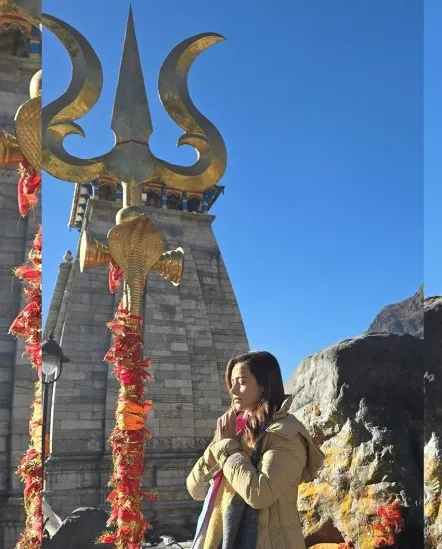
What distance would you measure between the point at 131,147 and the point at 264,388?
4.11 feet

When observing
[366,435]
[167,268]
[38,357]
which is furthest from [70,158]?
[366,435]

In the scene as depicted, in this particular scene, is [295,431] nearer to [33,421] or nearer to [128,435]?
[128,435]

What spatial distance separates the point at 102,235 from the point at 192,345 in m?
0.63

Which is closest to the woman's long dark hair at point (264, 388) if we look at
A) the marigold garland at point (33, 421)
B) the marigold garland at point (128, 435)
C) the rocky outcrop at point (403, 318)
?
the marigold garland at point (128, 435)

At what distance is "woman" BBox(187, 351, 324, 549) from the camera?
2012 millimetres

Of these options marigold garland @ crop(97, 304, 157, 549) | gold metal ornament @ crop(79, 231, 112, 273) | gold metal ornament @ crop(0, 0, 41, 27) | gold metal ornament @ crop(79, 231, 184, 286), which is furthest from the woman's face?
gold metal ornament @ crop(0, 0, 41, 27)

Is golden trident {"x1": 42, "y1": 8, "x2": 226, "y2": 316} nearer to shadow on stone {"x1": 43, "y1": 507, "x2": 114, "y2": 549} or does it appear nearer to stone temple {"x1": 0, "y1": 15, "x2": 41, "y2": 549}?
stone temple {"x1": 0, "y1": 15, "x2": 41, "y2": 549}

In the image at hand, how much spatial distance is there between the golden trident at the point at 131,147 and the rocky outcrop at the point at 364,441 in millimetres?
1118

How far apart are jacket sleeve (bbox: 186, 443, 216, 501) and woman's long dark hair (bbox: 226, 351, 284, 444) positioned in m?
0.14

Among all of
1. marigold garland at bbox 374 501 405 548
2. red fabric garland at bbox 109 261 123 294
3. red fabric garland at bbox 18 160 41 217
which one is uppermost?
red fabric garland at bbox 18 160 41 217

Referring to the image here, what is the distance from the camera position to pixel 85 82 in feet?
9.12

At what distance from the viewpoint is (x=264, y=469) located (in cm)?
202

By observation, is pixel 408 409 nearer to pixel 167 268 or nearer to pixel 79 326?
pixel 167 268

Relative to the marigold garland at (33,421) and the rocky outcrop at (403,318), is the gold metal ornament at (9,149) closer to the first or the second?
the marigold garland at (33,421)
